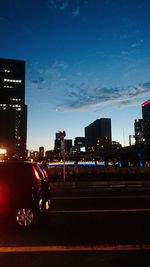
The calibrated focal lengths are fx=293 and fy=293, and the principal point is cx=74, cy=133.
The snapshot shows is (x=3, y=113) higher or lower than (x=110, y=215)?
higher

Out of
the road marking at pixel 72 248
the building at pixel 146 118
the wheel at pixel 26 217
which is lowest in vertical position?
the road marking at pixel 72 248

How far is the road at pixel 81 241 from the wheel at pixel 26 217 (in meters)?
0.22

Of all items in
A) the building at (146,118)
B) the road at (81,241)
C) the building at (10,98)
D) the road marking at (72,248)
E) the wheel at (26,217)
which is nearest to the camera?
the road at (81,241)

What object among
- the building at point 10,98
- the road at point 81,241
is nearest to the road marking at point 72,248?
the road at point 81,241

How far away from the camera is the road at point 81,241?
5855 millimetres

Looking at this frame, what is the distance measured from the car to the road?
371mm

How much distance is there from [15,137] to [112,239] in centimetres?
16819

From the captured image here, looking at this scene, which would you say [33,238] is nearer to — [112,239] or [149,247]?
[112,239]

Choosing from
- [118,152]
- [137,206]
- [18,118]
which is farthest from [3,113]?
[137,206]

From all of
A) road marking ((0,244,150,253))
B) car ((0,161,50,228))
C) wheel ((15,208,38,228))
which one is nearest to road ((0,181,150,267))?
road marking ((0,244,150,253))

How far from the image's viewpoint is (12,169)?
909cm

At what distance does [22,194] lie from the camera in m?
8.69

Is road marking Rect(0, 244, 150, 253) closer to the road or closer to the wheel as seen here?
the road

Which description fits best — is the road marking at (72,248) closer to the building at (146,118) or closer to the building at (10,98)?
the building at (10,98)
